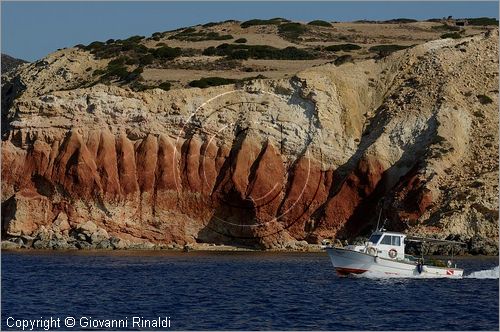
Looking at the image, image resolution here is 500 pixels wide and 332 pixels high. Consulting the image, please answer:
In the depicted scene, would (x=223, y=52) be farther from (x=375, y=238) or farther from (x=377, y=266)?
(x=377, y=266)

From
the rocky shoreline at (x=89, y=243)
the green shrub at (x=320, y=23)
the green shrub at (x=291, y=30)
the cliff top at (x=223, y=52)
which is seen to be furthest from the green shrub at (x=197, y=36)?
the rocky shoreline at (x=89, y=243)

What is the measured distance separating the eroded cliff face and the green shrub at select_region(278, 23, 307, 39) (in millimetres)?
33009

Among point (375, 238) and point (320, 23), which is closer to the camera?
point (375, 238)

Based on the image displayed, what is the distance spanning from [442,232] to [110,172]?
23.4 meters

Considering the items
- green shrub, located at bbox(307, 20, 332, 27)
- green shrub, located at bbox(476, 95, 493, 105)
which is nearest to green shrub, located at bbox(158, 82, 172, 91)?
green shrub, located at bbox(476, 95, 493, 105)

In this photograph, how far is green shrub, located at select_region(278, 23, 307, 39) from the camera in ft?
377

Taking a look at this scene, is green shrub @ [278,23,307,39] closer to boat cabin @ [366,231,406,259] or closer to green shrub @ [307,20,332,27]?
green shrub @ [307,20,332,27]

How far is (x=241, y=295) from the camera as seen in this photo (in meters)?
47.9

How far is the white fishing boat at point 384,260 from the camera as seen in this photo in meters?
55.5

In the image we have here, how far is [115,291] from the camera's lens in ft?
162

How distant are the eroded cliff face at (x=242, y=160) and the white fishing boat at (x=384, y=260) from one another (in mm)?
15921

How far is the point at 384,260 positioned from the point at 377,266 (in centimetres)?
46

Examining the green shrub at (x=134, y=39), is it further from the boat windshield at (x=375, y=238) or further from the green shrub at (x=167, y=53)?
the boat windshield at (x=375, y=238)

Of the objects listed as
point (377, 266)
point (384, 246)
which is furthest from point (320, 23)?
point (377, 266)
